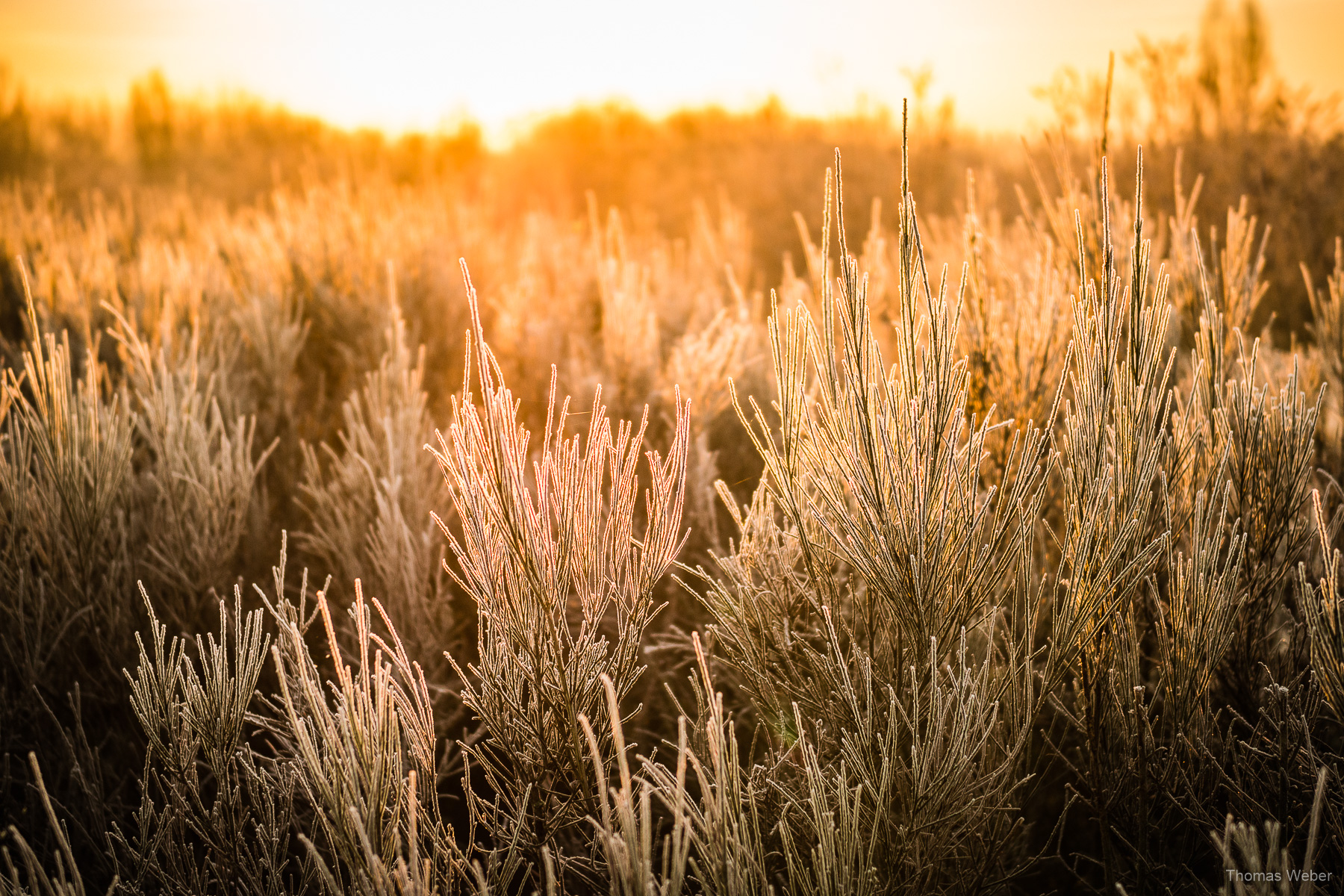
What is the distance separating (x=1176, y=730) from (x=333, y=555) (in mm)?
2326

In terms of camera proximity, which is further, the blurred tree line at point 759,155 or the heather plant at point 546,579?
the blurred tree line at point 759,155

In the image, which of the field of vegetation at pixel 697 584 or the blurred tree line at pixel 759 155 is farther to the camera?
the blurred tree line at pixel 759 155

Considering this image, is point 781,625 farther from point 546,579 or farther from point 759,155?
point 759,155

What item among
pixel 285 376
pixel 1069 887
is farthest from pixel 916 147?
pixel 1069 887

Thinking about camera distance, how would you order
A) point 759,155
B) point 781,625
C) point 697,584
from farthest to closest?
point 759,155, point 697,584, point 781,625

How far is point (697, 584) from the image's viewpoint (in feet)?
7.47

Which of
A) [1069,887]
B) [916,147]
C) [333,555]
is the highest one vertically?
[916,147]

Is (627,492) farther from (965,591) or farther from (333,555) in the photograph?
(333,555)

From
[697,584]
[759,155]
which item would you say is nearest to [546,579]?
[697,584]

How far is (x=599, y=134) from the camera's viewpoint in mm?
16406

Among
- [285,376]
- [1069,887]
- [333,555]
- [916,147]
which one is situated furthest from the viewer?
[916,147]

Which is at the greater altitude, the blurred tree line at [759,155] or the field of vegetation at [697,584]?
the blurred tree line at [759,155]

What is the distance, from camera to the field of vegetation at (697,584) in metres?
1.06

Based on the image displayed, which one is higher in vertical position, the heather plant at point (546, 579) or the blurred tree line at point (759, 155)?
the blurred tree line at point (759, 155)
